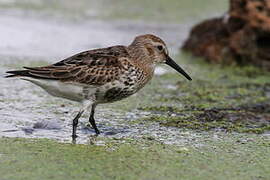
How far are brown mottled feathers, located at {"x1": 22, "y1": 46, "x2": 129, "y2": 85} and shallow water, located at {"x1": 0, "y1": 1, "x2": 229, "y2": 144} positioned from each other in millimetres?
545

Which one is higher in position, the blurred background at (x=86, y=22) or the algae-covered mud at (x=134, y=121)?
the blurred background at (x=86, y=22)

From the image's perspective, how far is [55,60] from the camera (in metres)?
10.2

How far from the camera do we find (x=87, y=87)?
624cm

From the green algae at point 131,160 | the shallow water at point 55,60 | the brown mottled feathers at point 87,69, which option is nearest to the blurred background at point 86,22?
the shallow water at point 55,60

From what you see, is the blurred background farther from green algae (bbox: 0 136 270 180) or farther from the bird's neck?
green algae (bbox: 0 136 270 180)

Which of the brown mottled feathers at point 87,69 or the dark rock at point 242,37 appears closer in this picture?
the brown mottled feathers at point 87,69

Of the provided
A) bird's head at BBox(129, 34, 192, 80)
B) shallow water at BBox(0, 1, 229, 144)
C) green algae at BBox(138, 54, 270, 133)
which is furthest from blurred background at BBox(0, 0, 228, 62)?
bird's head at BBox(129, 34, 192, 80)

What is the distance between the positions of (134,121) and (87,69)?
38.8 inches

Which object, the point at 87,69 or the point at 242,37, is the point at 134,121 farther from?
the point at 242,37

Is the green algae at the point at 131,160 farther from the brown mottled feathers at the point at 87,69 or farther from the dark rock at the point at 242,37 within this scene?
the dark rock at the point at 242,37

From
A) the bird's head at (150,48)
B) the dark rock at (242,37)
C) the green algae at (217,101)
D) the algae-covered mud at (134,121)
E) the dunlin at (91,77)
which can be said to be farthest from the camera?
the dark rock at (242,37)

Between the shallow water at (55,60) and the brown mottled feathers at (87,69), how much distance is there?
21.4 inches

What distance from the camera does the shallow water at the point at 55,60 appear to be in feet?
20.9

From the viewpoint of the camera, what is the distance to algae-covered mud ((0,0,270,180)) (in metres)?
5.19
